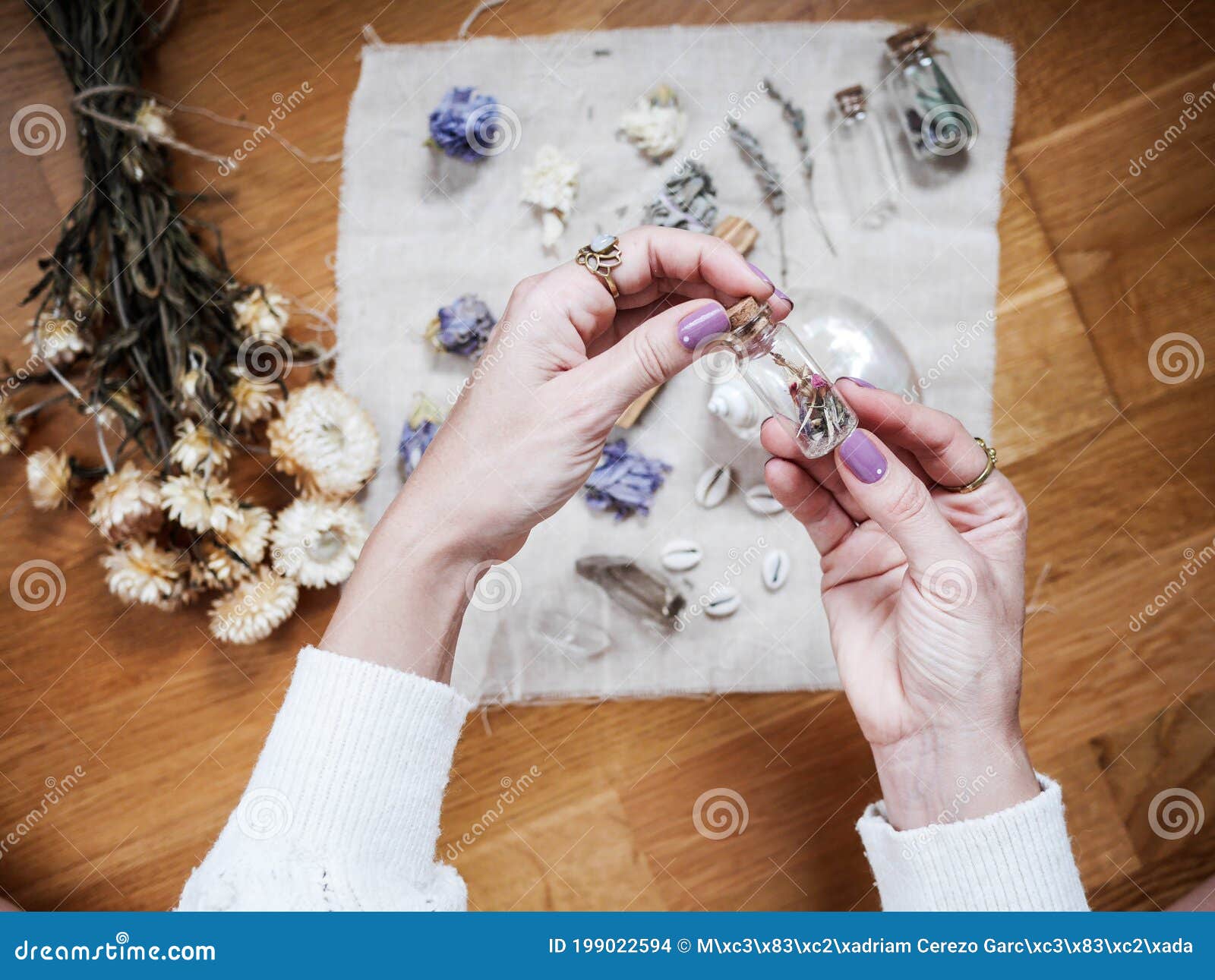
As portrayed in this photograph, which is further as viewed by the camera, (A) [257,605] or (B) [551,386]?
(A) [257,605]

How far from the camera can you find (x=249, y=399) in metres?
0.79

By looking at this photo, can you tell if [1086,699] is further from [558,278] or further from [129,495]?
[129,495]

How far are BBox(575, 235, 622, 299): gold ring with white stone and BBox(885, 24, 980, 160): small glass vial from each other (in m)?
0.40

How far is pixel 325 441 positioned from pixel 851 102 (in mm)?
641

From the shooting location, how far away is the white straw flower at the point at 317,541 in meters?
0.79

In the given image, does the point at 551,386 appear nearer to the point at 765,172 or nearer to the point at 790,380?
the point at 790,380

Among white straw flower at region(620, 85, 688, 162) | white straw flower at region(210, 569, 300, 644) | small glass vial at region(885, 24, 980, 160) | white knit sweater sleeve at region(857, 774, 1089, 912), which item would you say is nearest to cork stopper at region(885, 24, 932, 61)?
small glass vial at region(885, 24, 980, 160)

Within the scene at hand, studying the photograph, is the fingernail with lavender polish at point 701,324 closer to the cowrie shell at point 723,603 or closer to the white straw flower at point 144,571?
the cowrie shell at point 723,603

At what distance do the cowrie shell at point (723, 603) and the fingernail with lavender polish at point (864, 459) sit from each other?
262 millimetres

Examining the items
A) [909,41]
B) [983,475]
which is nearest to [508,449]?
[983,475]

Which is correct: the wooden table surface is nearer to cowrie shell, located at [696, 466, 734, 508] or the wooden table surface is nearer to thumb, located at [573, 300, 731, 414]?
cowrie shell, located at [696, 466, 734, 508]

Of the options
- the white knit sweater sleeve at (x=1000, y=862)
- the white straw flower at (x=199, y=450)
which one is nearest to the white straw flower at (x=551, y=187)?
the white straw flower at (x=199, y=450)

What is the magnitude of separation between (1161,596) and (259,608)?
35.8 inches
